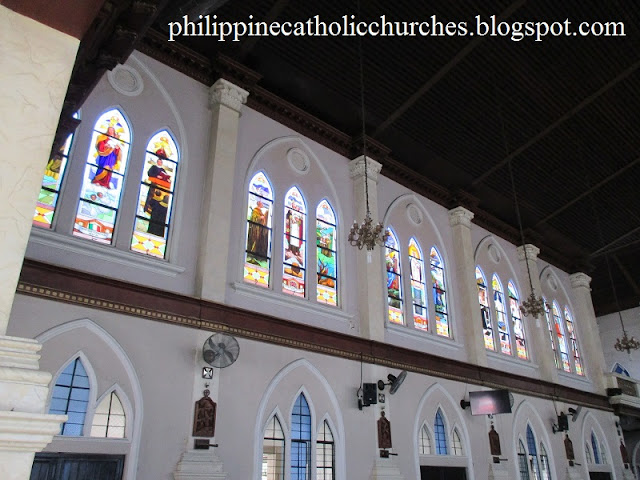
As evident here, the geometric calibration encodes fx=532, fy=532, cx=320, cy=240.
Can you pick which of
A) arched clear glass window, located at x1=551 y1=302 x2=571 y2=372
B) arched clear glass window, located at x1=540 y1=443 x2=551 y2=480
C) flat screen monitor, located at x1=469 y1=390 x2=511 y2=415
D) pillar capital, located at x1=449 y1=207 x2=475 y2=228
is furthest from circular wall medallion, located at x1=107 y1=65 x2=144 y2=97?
arched clear glass window, located at x1=551 y1=302 x2=571 y2=372

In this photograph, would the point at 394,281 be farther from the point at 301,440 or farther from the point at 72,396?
the point at 72,396

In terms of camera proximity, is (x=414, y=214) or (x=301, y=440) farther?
(x=414, y=214)

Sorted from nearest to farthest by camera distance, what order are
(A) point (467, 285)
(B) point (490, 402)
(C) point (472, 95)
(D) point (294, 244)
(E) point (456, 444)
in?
(D) point (294, 244) < (B) point (490, 402) < (E) point (456, 444) < (C) point (472, 95) < (A) point (467, 285)

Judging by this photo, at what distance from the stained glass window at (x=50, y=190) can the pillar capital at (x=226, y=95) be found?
10.7 ft

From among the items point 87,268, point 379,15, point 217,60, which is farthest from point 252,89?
point 87,268

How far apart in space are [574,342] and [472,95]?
1112cm

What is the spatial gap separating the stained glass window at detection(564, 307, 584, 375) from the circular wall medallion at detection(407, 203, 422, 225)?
854cm

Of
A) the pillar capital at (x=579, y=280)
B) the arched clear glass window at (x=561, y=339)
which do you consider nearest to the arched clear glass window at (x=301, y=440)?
the arched clear glass window at (x=561, y=339)

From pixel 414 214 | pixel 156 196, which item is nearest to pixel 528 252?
pixel 414 214

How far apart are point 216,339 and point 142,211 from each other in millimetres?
2627

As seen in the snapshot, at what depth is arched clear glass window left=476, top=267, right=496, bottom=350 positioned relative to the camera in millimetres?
15258

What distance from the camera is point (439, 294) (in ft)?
47.8

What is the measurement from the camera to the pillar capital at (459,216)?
15.7 metres

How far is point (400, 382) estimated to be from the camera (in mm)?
11203
